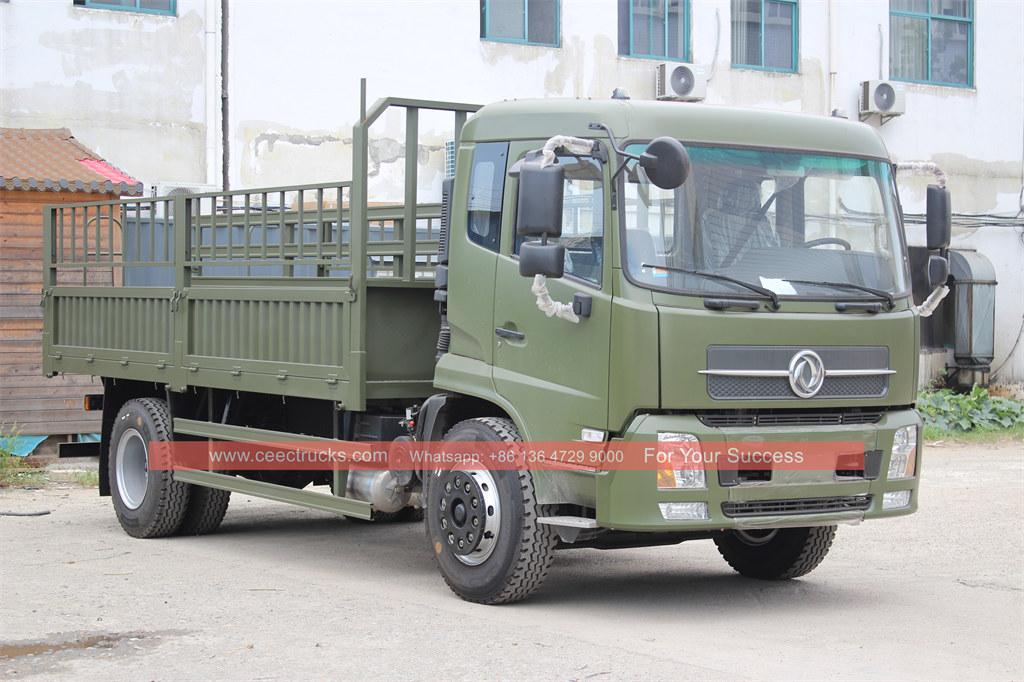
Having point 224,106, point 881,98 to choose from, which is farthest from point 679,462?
point 881,98

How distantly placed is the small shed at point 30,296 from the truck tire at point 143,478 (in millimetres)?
3760

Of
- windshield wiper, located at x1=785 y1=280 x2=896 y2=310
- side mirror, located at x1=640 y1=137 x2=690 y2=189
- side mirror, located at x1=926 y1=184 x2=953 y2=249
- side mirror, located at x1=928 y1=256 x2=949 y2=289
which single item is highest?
side mirror, located at x1=640 y1=137 x2=690 y2=189

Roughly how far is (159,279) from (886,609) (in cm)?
574

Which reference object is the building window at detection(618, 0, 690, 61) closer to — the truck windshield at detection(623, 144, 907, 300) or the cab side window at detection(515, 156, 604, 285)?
the truck windshield at detection(623, 144, 907, 300)

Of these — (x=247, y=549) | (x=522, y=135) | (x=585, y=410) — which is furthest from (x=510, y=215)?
(x=247, y=549)

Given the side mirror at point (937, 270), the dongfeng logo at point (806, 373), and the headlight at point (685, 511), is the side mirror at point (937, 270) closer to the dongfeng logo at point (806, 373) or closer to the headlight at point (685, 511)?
the dongfeng logo at point (806, 373)

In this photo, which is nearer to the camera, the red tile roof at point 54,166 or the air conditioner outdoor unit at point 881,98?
the red tile roof at point 54,166

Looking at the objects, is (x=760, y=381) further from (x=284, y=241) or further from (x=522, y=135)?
(x=284, y=241)

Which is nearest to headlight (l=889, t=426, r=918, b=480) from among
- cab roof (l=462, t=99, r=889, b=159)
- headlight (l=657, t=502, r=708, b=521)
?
headlight (l=657, t=502, r=708, b=521)

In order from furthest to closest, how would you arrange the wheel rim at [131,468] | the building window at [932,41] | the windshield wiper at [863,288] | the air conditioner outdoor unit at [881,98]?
1. the building window at [932,41]
2. the air conditioner outdoor unit at [881,98]
3. the wheel rim at [131,468]
4. the windshield wiper at [863,288]

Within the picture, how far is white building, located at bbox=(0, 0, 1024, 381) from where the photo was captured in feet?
55.8

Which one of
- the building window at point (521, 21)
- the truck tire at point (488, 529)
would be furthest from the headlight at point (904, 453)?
the building window at point (521, 21)

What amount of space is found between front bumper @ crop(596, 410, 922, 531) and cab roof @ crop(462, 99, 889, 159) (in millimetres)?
1487

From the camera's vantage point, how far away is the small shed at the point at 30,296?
576 inches
